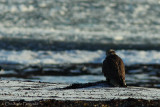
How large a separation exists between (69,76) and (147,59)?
24.1ft

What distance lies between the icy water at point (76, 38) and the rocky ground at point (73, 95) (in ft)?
17.0

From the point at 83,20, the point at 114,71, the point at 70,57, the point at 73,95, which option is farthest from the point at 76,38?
the point at 73,95

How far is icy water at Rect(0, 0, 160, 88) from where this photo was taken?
22542 mm

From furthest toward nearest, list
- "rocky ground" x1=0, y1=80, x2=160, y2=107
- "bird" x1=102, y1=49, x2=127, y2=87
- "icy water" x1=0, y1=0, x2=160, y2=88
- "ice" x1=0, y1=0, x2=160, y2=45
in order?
1. "ice" x1=0, y1=0, x2=160, y2=45
2. "icy water" x1=0, y1=0, x2=160, y2=88
3. "bird" x1=102, y1=49, x2=127, y2=87
4. "rocky ground" x1=0, y1=80, x2=160, y2=107

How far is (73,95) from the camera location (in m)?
11.7

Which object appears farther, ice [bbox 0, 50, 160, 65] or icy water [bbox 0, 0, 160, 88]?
ice [bbox 0, 50, 160, 65]

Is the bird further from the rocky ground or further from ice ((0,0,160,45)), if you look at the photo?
ice ((0,0,160,45))

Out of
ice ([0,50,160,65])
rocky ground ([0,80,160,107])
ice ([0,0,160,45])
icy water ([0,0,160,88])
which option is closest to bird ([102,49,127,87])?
rocky ground ([0,80,160,107])

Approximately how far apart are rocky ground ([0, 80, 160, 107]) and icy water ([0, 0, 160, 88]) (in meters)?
5.20

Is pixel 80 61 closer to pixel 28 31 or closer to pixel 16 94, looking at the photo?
pixel 28 31

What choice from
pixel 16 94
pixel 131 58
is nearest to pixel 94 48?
pixel 131 58

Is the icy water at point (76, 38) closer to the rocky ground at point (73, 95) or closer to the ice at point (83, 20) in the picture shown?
the ice at point (83, 20)

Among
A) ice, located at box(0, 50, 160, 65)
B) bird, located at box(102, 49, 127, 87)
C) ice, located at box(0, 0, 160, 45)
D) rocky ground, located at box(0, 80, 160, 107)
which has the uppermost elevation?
ice, located at box(0, 0, 160, 45)

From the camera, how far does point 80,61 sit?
2619cm
